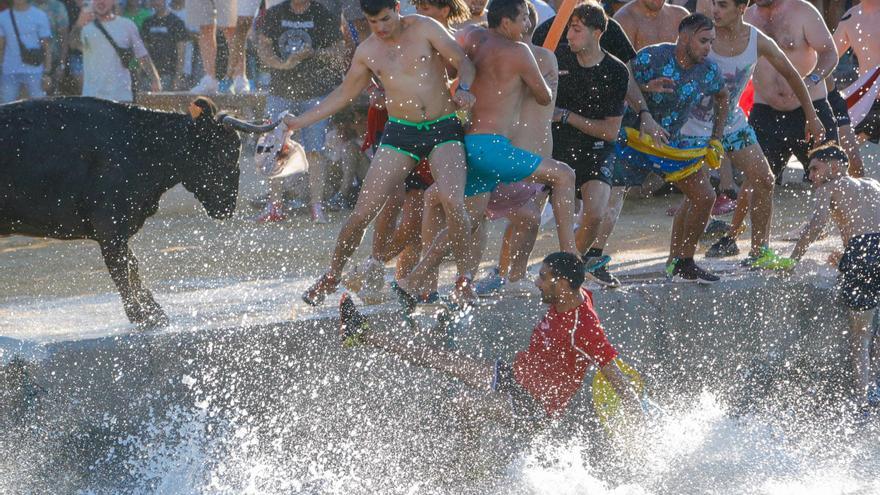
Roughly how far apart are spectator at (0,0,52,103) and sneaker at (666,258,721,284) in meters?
6.64

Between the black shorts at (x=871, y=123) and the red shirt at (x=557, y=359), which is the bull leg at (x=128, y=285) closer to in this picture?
the red shirt at (x=557, y=359)

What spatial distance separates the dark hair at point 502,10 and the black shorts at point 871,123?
4.21 metres

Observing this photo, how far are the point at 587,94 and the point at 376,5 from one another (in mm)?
1568

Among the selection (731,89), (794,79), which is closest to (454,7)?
(731,89)

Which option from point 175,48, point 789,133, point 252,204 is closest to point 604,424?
point 789,133

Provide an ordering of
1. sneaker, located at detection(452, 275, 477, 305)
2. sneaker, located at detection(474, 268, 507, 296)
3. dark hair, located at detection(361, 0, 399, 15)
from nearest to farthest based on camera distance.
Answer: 1. dark hair, located at detection(361, 0, 399, 15)
2. sneaker, located at detection(452, 275, 477, 305)
3. sneaker, located at detection(474, 268, 507, 296)

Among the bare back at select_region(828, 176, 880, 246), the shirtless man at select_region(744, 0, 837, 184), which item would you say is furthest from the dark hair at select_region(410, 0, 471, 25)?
the shirtless man at select_region(744, 0, 837, 184)

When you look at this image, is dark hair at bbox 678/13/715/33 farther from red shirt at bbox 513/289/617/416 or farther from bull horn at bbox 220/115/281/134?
bull horn at bbox 220/115/281/134

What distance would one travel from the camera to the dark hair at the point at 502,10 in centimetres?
706

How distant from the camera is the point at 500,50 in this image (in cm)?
707

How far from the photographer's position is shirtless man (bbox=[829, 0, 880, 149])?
33.6 ft

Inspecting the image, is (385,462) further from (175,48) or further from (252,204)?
(175,48)

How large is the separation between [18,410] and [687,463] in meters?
3.31

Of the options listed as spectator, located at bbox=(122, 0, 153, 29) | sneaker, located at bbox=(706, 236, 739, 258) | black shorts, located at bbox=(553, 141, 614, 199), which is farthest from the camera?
spectator, located at bbox=(122, 0, 153, 29)
